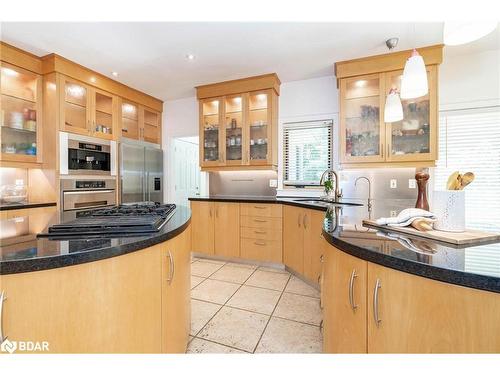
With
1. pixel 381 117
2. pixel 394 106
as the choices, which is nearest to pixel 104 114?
pixel 394 106

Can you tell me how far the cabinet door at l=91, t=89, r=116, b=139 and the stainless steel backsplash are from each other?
164 cm

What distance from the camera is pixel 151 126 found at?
13.9 feet

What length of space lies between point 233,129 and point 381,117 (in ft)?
6.56

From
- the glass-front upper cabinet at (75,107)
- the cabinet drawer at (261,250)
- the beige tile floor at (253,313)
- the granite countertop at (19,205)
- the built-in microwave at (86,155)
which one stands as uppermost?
the glass-front upper cabinet at (75,107)

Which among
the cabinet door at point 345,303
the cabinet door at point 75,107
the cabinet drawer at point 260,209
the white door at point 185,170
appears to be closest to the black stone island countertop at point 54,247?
the cabinet door at point 345,303

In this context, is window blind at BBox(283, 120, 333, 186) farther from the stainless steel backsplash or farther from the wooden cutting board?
the wooden cutting board

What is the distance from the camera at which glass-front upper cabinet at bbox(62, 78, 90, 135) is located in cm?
289

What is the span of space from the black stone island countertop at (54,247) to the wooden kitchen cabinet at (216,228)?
6.90 ft

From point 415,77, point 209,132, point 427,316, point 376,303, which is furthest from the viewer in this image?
point 209,132

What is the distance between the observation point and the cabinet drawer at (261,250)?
2.95m

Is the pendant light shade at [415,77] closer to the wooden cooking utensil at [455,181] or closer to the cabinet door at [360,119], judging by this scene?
the wooden cooking utensil at [455,181]

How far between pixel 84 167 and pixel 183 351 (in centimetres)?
279

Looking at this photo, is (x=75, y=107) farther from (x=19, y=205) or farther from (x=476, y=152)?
(x=476, y=152)
